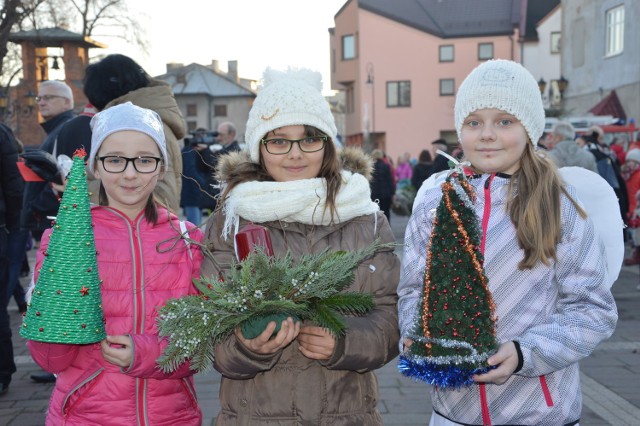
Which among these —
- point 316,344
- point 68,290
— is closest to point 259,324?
point 316,344

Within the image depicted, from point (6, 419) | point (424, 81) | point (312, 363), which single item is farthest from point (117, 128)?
point (424, 81)

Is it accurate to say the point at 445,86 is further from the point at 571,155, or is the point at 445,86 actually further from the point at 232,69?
the point at 232,69

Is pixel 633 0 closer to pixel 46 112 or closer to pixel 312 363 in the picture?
pixel 46 112

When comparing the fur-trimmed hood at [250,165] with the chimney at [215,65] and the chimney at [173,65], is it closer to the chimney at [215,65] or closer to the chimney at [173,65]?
the chimney at [215,65]

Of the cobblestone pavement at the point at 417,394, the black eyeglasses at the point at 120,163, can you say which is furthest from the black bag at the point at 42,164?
the black eyeglasses at the point at 120,163

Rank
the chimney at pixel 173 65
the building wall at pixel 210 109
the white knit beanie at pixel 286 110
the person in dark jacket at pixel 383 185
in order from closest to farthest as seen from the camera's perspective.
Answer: the white knit beanie at pixel 286 110, the person in dark jacket at pixel 383 185, the building wall at pixel 210 109, the chimney at pixel 173 65

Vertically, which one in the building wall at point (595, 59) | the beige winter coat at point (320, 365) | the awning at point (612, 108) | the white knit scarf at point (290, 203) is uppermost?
the building wall at point (595, 59)

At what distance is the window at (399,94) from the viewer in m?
44.5

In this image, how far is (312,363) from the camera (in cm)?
247

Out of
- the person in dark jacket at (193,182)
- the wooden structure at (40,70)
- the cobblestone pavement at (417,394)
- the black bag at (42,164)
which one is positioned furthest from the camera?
the wooden structure at (40,70)

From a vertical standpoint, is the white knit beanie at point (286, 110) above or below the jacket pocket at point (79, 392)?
above

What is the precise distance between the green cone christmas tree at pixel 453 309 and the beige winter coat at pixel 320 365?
20 centimetres

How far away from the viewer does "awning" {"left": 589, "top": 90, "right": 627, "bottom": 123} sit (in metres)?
22.5

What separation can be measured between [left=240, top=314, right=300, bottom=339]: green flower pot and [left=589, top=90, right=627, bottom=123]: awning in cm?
2261
